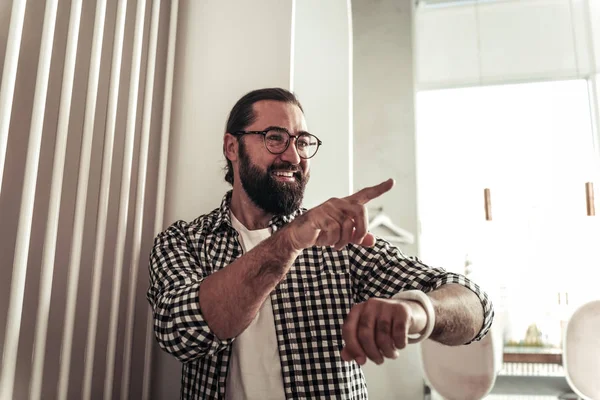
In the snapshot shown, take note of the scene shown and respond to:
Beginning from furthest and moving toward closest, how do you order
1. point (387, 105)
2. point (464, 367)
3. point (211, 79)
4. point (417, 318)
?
1. point (387, 105)
2. point (464, 367)
3. point (211, 79)
4. point (417, 318)

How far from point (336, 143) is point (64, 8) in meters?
1.20

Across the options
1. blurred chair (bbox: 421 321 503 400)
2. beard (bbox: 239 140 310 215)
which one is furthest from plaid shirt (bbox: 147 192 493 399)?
blurred chair (bbox: 421 321 503 400)

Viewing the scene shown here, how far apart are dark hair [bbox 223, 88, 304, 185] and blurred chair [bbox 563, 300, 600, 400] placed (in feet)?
5.20

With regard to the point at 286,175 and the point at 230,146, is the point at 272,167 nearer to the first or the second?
the point at 286,175

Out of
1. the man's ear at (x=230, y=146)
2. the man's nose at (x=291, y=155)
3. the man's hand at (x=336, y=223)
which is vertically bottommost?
the man's hand at (x=336, y=223)

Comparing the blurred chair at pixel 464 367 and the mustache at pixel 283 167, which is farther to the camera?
the blurred chair at pixel 464 367

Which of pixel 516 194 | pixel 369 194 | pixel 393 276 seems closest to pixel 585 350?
pixel 516 194

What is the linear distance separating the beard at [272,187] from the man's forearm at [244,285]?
1.49 ft

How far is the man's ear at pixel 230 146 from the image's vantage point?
146cm

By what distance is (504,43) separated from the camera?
3006 millimetres

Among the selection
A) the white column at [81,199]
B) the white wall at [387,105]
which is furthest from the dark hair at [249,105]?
the white wall at [387,105]

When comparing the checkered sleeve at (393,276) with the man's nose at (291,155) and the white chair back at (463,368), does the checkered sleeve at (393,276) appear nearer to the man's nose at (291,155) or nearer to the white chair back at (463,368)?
the man's nose at (291,155)

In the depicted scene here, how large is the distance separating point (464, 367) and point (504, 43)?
86.6 inches

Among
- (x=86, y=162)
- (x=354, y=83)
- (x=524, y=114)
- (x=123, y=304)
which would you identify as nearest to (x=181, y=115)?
(x=86, y=162)
